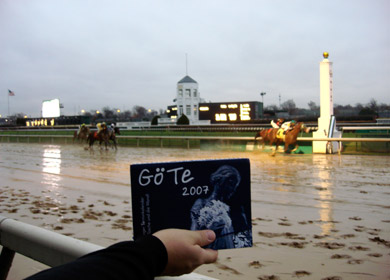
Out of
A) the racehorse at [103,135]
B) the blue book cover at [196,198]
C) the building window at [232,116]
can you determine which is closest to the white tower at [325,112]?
the racehorse at [103,135]

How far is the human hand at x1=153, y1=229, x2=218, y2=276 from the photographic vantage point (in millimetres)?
1187

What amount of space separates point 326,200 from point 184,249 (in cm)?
519

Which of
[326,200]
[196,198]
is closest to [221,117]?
[326,200]

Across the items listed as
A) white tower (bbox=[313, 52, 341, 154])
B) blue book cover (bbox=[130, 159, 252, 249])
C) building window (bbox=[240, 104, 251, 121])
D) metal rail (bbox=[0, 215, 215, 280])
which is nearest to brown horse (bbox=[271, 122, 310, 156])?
white tower (bbox=[313, 52, 341, 154])

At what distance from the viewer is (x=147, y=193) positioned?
128 cm

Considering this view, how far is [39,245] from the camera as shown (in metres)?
1.89

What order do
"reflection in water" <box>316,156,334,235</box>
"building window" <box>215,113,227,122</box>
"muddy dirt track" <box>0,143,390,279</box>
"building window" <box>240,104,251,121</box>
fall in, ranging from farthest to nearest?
"building window" <box>215,113,227,122</box> < "building window" <box>240,104,251,121</box> < "reflection in water" <box>316,156,334,235</box> < "muddy dirt track" <box>0,143,390,279</box>

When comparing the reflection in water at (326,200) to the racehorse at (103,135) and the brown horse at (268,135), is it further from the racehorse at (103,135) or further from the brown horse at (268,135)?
the racehorse at (103,135)

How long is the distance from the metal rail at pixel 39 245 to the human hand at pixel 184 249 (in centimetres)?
15

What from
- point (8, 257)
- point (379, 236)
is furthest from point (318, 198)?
point (8, 257)

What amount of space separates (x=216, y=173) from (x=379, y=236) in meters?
3.29

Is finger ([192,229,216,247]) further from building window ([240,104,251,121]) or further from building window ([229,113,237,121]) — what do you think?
building window ([229,113,237,121])

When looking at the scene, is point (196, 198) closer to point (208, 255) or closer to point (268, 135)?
point (208, 255)

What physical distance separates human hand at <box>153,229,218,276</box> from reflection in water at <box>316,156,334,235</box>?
318 cm
